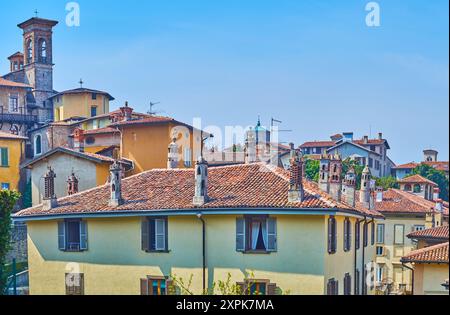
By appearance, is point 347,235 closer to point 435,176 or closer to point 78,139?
point 435,176

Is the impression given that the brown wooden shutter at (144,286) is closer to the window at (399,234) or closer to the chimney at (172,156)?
the chimney at (172,156)

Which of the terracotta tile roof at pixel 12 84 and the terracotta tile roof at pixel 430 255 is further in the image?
the terracotta tile roof at pixel 12 84

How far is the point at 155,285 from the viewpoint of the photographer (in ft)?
41.2

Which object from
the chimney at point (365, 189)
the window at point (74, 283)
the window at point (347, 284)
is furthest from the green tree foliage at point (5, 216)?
the chimney at point (365, 189)

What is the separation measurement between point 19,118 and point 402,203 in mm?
9505

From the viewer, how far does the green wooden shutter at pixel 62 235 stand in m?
13.5

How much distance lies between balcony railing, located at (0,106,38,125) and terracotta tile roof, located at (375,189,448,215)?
29.0 feet

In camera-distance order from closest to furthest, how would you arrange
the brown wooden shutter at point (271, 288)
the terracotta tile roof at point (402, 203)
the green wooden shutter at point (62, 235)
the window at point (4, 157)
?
the brown wooden shutter at point (271, 288), the terracotta tile roof at point (402, 203), the green wooden shutter at point (62, 235), the window at point (4, 157)

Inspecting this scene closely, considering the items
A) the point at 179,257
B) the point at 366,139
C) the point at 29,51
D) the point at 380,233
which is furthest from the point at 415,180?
the point at 29,51

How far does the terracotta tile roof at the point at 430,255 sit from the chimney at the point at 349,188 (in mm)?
2566

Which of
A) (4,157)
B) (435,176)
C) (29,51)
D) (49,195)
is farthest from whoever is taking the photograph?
(4,157)

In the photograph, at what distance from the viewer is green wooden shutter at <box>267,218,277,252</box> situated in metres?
11.9

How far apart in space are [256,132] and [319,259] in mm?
2822
